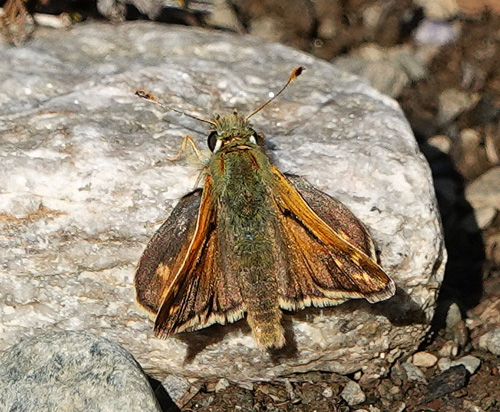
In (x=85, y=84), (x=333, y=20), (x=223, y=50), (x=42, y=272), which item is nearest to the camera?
(x=42, y=272)

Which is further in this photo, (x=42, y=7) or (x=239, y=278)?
(x=42, y=7)

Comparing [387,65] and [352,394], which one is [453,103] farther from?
[352,394]

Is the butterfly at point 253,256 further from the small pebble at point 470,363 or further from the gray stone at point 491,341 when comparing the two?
the gray stone at point 491,341

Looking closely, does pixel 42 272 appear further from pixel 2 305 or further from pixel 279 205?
pixel 279 205

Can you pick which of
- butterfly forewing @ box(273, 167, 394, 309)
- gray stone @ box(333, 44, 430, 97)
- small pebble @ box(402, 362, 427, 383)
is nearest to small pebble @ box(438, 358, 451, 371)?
small pebble @ box(402, 362, 427, 383)

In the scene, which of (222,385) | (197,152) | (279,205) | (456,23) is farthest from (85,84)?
(456,23)

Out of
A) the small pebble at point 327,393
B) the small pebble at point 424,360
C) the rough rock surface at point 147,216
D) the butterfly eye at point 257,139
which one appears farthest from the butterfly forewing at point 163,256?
the small pebble at point 424,360
